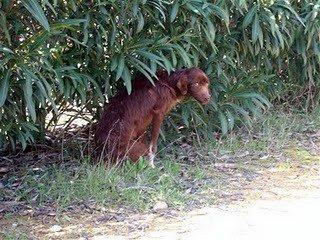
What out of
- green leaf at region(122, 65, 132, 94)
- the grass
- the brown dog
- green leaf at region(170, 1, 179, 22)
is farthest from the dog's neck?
the grass

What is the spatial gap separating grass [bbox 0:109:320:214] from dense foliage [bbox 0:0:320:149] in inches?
13.9

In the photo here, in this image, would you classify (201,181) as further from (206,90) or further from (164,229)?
(164,229)

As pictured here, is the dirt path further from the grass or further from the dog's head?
the dog's head

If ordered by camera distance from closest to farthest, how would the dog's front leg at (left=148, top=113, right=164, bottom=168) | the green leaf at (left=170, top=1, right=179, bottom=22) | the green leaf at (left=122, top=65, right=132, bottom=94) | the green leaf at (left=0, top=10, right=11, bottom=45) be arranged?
the green leaf at (left=0, top=10, right=11, bottom=45), the green leaf at (left=122, top=65, right=132, bottom=94), the green leaf at (left=170, top=1, right=179, bottom=22), the dog's front leg at (left=148, top=113, right=164, bottom=168)

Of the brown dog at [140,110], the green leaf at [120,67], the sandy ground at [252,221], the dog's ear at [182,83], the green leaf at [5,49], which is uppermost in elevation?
the green leaf at [5,49]

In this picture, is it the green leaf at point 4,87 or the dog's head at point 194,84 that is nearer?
the green leaf at point 4,87

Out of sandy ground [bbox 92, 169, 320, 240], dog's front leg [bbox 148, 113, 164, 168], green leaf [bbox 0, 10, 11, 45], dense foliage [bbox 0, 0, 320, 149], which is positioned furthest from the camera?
dog's front leg [bbox 148, 113, 164, 168]

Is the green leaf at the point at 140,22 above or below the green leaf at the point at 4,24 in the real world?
below

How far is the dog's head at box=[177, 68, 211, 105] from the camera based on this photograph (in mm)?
5887

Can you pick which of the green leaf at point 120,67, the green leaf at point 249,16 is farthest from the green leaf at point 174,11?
the green leaf at point 249,16

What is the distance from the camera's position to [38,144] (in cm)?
652

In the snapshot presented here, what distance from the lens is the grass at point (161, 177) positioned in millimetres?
5207

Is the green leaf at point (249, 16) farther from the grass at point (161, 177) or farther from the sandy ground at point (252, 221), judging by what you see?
the sandy ground at point (252, 221)

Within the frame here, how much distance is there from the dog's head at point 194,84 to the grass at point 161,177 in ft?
2.43
